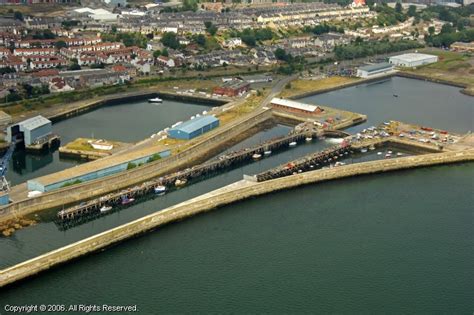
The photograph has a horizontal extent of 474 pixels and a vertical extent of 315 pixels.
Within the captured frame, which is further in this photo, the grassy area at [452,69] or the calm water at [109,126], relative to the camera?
the grassy area at [452,69]

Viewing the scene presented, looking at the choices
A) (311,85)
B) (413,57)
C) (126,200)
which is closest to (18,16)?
(311,85)

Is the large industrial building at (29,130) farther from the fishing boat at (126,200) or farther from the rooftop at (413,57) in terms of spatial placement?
the rooftop at (413,57)

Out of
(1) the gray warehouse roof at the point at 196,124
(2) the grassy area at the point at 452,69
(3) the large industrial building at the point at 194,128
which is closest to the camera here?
(3) the large industrial building at the point at 194,128

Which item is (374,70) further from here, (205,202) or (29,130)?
(205,202)

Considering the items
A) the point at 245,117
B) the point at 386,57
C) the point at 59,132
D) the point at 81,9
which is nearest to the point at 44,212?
the point at 59,132

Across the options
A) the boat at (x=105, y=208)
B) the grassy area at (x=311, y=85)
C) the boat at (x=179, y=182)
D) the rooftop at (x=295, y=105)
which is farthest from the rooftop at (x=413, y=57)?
the boat at (x=105, y=208)

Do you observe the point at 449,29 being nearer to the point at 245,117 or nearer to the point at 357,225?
the point at 245,117
